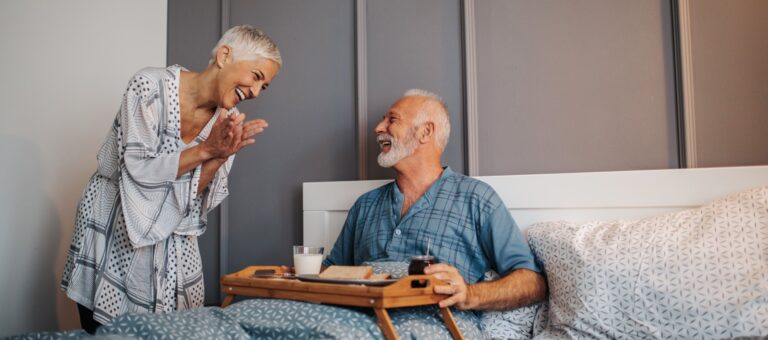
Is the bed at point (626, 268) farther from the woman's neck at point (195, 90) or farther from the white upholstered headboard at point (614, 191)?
the woman's neck at point (195, 90)

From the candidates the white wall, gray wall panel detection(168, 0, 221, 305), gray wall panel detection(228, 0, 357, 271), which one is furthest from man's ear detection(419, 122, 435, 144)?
the white wall

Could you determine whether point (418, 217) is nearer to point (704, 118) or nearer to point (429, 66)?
point (429, 66)

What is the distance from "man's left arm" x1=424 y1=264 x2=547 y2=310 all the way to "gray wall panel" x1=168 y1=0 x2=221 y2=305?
1508mm

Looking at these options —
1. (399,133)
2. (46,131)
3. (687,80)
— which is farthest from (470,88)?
(46,131)

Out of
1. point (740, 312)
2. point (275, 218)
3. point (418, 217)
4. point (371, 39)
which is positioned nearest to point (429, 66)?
point (371, 39)

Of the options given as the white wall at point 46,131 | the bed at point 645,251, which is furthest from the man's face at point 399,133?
the white wall at point 46,131

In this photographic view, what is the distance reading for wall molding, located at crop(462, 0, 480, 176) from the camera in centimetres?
220

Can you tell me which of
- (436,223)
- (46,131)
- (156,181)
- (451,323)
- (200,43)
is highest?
(200,43)

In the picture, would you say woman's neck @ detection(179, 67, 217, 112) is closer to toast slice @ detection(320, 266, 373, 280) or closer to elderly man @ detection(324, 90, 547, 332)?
elderly man @ detection(324, 90, 547, 332)

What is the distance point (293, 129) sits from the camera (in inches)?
104

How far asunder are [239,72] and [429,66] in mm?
749

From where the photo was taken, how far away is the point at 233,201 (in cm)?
276

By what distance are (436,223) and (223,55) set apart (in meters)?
0.87

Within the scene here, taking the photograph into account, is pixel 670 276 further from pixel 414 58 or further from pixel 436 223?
pixel 414 58
